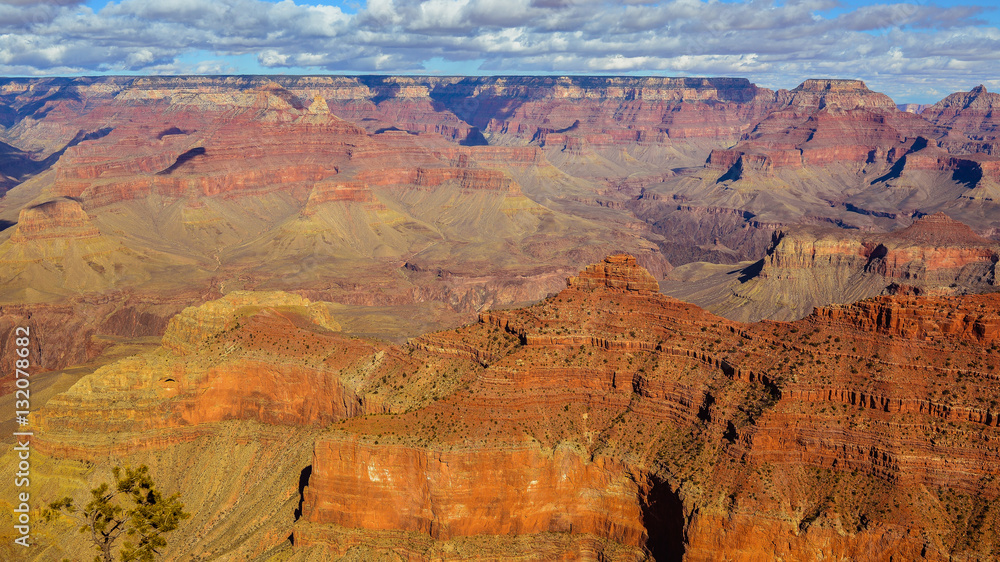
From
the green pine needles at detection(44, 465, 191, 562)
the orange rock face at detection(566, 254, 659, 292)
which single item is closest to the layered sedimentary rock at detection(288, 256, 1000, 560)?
the orange rock face at detection(566, 254, 659, 292)

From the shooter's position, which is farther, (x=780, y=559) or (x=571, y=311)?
(x=571, y=311)

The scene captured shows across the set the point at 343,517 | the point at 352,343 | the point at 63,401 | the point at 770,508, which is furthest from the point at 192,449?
the point at 770,508

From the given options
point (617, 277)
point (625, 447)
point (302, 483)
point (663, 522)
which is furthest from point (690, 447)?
point (302, 483)

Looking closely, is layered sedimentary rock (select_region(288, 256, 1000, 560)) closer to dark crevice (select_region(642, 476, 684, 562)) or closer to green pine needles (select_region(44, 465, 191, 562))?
dark crevice (select_region(642, 476, 684, 562))

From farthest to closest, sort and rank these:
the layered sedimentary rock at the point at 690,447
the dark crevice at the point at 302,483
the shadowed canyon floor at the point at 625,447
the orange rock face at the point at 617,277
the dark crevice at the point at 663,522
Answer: the orange rock face at the point at 617,277 → the dark crevice at the point at 302,483 → the dark crevice at the point at 663,522 → the shadowed canyon floor at the point at 625,447 → the layered sedimentary rock at the point at 690,447

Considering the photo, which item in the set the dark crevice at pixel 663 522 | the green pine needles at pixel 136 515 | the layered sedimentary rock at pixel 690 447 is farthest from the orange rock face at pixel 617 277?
the green pine needles at pixel 136 515

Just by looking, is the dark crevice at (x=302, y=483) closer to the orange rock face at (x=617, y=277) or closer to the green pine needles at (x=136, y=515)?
the green pine needles at (x=136, y=515)

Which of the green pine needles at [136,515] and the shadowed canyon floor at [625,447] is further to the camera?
the shadowed canyon floor at [625,447]

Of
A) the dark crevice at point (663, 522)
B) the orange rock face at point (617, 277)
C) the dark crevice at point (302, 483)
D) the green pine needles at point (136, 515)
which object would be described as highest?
the orange rock face at point (617, 277)

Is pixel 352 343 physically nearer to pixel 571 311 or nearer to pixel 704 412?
pixel 571 311

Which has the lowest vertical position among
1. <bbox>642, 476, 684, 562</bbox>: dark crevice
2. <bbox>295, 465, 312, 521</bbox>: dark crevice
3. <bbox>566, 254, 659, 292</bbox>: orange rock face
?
<bbox>295, 465, 312, 521</bbox>: dark crevice

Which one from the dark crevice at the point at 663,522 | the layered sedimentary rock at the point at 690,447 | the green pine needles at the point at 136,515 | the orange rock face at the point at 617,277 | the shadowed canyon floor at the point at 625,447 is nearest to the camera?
the green pine needles at the point at 136,515
